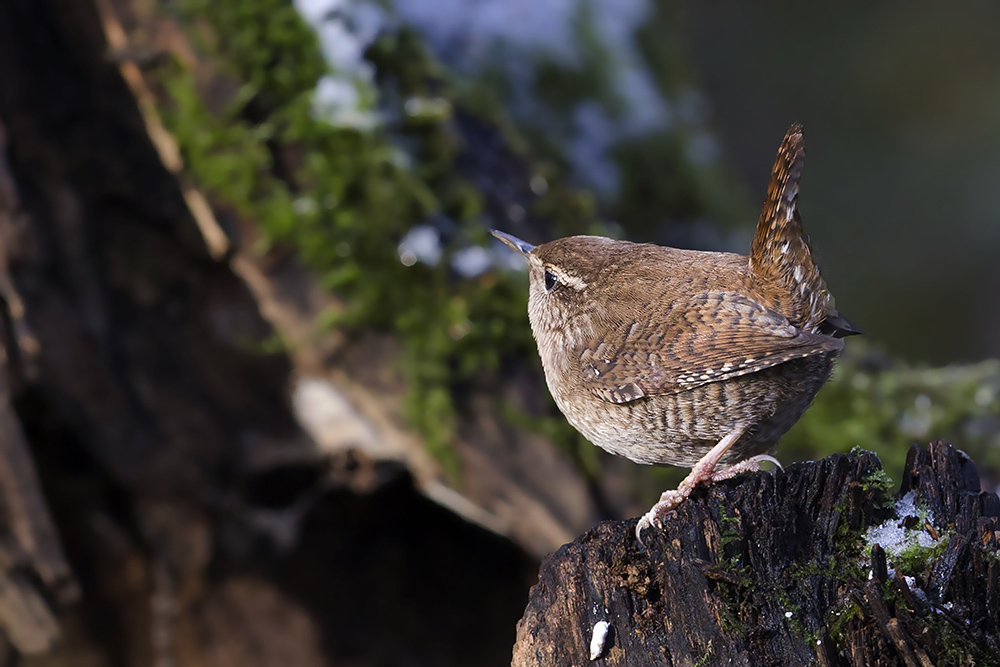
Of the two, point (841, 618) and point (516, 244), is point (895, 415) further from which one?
point (841, 618)

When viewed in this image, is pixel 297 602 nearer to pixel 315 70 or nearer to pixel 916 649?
pixel 315 70

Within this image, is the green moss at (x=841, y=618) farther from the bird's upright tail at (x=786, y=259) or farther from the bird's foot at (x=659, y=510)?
the bird's upright tail at (x=786, y=259)

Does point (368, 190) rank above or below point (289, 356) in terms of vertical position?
above

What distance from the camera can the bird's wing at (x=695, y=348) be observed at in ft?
6.95

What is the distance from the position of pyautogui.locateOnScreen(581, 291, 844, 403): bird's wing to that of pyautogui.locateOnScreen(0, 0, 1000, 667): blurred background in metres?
1.15

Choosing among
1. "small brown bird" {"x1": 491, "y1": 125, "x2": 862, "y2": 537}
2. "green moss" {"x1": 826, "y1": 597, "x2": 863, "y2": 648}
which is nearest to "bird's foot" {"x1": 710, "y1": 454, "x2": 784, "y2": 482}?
A: "small brown bird" {"x1": 491, "y1": 125, "x2": 862, "y2": 537}

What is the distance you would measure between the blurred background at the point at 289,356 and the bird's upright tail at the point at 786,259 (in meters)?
1.38

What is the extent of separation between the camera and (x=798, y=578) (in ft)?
6.14

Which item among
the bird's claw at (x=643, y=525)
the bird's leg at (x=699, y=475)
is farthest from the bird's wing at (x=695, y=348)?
the bird's claw at (x=643, y=525)

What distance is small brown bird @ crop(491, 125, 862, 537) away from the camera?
2176 millimetres

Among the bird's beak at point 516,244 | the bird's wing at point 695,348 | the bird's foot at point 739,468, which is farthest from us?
the bird's beak at point 516,244

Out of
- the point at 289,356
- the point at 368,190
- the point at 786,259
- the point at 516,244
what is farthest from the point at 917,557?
the point at 289,356

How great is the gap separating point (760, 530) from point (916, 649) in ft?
1.24

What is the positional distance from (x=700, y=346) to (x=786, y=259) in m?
0.34
